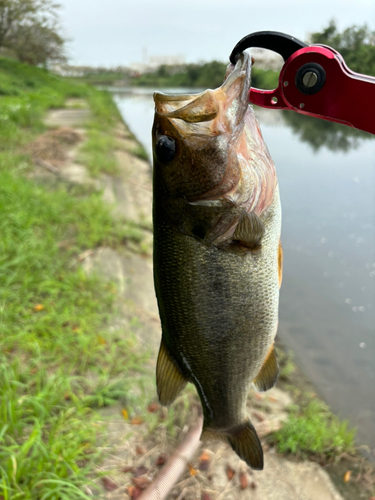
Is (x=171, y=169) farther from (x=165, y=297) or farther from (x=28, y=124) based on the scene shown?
(x=28, y=124)

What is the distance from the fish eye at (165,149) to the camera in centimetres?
112

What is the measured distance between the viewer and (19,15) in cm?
2452

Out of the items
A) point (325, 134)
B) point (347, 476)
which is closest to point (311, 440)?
point (347, 476)

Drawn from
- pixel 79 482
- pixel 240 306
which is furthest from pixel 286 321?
pixel 240 306

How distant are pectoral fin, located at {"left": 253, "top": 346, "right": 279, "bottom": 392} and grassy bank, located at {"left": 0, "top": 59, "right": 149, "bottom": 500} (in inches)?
46.9

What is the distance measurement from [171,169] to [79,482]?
1.86m

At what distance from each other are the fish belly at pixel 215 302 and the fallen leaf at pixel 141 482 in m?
1.43

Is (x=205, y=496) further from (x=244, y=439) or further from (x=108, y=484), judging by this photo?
(x=244, y=439)

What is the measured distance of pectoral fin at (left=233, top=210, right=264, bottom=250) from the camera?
113 centimetres

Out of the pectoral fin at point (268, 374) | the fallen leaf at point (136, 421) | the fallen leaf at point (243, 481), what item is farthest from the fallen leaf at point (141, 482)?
the pectoral fin at point (268, 374)

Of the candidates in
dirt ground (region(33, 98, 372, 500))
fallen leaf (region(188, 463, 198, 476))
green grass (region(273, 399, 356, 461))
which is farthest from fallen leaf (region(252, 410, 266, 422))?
fallen leaf (region(188, 463, 198, 476))

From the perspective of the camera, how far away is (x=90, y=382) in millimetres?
2779

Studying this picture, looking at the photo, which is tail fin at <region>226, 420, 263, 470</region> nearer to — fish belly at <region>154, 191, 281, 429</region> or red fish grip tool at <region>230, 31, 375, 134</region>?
fish belly at <region>154, 191, 281, 429</region>

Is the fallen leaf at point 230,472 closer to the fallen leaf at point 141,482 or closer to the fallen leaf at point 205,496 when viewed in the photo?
the fallen leaf at point 205,496
